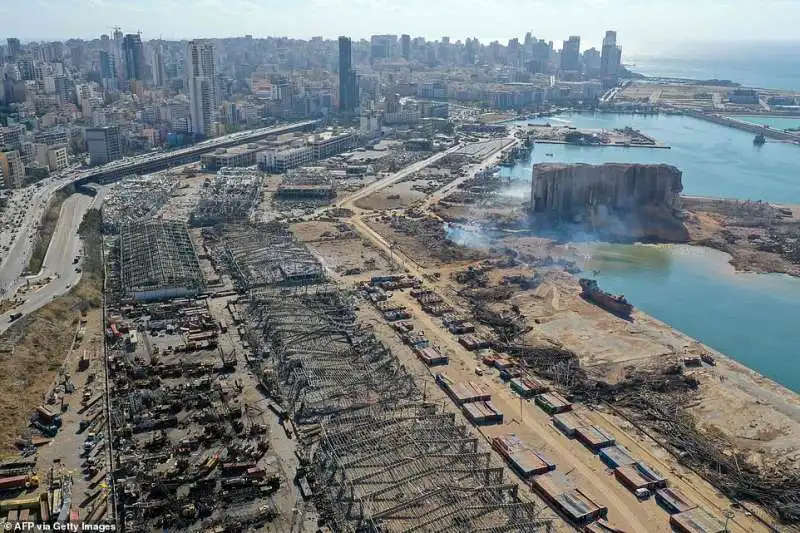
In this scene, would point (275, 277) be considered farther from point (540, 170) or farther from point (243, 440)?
point (540, 170)

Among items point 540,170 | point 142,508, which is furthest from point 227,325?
point 540,170

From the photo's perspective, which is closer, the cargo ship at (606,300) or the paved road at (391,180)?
the cargo ship at (606,300)

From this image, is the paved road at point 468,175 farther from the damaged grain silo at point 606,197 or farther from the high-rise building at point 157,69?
the high-rise building at point 157,69

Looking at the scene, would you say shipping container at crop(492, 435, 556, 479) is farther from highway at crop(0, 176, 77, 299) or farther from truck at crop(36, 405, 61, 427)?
highway at crop(0, 176, 77, 299)

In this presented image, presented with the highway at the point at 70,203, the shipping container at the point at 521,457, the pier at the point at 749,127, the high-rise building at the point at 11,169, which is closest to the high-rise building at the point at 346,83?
the highway at the point at 70,203

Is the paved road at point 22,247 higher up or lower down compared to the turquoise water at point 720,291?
higher up
